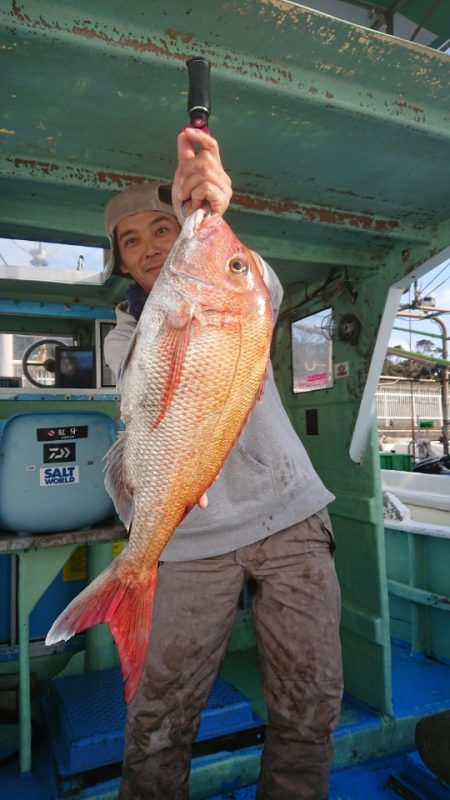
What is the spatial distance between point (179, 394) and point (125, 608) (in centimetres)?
75

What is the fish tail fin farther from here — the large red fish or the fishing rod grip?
the fishing rod grip

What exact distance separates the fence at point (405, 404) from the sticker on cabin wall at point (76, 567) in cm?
2734

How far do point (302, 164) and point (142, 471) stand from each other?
1849 mm

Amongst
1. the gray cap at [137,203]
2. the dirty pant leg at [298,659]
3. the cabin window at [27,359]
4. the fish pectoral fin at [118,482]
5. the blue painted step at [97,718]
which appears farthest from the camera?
the cabin window at [27,359]

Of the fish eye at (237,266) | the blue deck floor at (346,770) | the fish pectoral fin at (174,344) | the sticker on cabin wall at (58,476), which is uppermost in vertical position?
the fish eye at (237,266)

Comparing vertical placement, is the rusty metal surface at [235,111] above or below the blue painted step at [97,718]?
above

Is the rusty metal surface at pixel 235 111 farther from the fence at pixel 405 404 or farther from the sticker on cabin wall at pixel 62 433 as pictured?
the fence at pixel 405 404

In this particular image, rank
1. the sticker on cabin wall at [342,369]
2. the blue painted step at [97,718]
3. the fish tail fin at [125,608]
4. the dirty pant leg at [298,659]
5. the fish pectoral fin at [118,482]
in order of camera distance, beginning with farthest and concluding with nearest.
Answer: the sticker on cabin wall at [342,369] < the blue painted step at [97,718] < the dirty pant leg at [298,659] < the fish pectoral fin at [118,482] < the fish tail fin at [125,608]

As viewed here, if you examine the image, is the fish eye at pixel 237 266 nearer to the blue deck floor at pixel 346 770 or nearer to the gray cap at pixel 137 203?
the gray cap at pixel 137 203

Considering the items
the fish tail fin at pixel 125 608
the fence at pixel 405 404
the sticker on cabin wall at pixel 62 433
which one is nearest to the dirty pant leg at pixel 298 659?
the fish tail fin at pixel 125 608

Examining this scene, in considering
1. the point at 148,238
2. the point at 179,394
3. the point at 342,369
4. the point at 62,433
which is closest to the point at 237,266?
the point at 179,394

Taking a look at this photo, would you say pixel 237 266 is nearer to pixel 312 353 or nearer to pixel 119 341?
pixel 119 341

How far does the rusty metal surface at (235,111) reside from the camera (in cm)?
177

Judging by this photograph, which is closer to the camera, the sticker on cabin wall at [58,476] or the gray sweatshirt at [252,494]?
the gray sweatshirt at [252,494]
